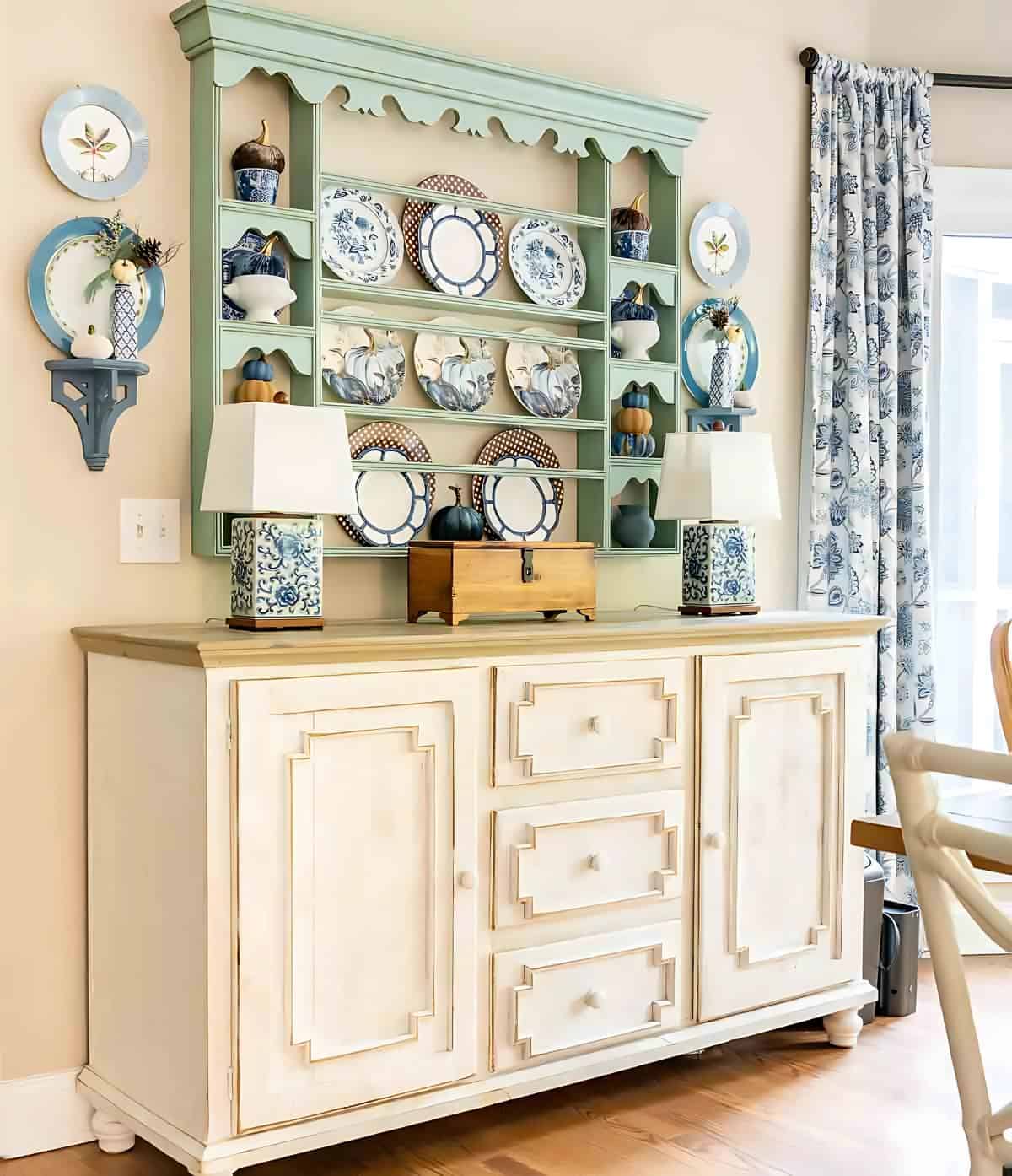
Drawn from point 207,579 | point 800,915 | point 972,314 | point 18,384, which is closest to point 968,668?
point 972,314

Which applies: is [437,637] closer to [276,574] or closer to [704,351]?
[276,574]

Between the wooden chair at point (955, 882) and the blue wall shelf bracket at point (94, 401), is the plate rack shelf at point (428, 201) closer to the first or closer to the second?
the blue wall shelf bracket at point (94, 401)

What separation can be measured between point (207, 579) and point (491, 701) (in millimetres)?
649

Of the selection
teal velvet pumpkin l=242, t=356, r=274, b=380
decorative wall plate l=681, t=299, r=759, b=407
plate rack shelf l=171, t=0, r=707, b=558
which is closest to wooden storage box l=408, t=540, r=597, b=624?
plate rack shelf l=171, t=0, r=707, b=558

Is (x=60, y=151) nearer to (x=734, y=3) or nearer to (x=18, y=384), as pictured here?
(x=18, y=384)

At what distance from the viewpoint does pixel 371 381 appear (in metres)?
2.96

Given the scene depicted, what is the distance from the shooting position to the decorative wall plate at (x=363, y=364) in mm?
2916

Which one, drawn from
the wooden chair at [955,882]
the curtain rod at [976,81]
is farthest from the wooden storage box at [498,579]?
the curtain rod at [976,81]

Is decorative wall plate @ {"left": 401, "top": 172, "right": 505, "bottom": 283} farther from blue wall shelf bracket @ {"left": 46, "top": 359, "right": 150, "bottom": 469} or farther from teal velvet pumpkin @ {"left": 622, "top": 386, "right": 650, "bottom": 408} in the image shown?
blue wall shelf bracket @ {"left": 46, "top": 359, "right": 150, "bottom": 469}

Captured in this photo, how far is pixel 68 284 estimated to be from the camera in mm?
2609

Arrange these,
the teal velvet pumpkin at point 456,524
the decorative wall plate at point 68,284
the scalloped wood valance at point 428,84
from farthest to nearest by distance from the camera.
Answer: the teal velvet pumpkin at point 456,524, the scalloped wood valance at point 428,84, the decorative wall plate at point 68,284

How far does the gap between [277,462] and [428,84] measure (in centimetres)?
98

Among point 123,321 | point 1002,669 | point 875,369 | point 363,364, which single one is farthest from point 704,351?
point 123,321

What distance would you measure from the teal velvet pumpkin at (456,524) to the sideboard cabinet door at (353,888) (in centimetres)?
54
